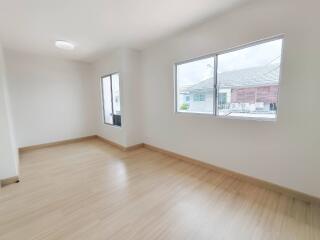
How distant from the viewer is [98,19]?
2377 mm

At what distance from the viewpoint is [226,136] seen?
2582 mm

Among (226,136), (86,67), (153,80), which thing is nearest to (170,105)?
(153,80)

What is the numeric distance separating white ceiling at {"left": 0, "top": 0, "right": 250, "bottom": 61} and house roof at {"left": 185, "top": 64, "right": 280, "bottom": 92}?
92 cm

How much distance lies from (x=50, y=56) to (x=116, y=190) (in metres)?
4.16

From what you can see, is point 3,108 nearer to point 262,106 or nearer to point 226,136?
point 226,136

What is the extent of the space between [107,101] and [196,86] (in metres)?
2.97

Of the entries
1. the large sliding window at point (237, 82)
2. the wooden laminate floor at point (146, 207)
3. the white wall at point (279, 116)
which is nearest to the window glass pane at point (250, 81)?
the large sliding window at point (237, 82)

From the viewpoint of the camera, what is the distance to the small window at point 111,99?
14.2 ft

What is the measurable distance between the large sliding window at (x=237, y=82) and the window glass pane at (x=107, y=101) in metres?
2.41

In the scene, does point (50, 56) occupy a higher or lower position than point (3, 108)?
higher

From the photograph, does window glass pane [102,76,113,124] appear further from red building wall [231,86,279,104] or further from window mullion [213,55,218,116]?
red building wall [231,86,279,104]

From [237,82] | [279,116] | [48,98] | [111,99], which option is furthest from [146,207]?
[48,98]

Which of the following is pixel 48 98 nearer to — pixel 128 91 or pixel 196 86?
pixel 128 91

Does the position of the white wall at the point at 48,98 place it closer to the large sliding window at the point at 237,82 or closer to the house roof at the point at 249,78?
the large sliding window at the point at 237,82
